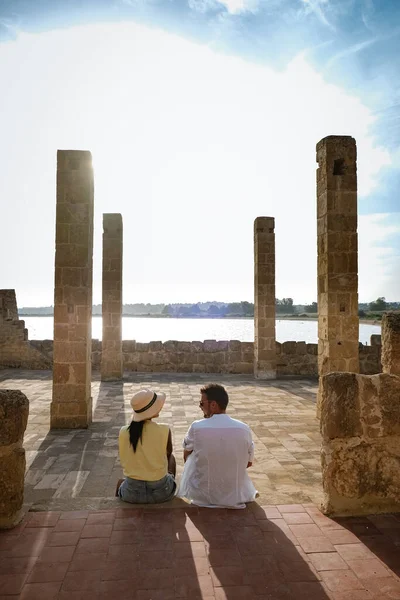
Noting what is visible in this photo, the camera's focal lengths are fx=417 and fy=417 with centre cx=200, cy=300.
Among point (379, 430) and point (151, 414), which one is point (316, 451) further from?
point (151, 414)

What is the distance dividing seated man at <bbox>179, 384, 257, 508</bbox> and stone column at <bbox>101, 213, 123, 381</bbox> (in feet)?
31.0

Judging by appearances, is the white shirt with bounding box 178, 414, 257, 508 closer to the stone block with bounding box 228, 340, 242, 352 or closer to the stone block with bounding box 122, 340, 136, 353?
the stone block with bounding box 228, 340, 242, 352

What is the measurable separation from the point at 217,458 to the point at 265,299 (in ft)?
33.3

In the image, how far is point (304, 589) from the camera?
102 inches

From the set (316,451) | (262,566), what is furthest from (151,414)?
(316,451)

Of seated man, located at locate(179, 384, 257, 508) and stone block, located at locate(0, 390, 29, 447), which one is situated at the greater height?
stone block, located at locate(0, 390, 29, 447)

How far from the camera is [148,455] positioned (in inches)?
148

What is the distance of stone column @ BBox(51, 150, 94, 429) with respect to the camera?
7.54 meters

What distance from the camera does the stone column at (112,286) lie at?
12953 mm

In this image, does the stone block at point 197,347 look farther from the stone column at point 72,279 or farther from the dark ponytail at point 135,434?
the dark ponytail at point 135,434

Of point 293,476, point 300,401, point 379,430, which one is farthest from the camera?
point 300,401

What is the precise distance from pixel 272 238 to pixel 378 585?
11.6 m

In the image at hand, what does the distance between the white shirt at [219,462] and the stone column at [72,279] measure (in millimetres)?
4183

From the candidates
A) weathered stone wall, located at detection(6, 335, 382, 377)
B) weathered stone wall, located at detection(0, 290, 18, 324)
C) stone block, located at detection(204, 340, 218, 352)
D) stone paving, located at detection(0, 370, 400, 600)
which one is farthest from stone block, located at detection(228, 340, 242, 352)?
stone paving, located at detection(0, 370, 400, 600)
